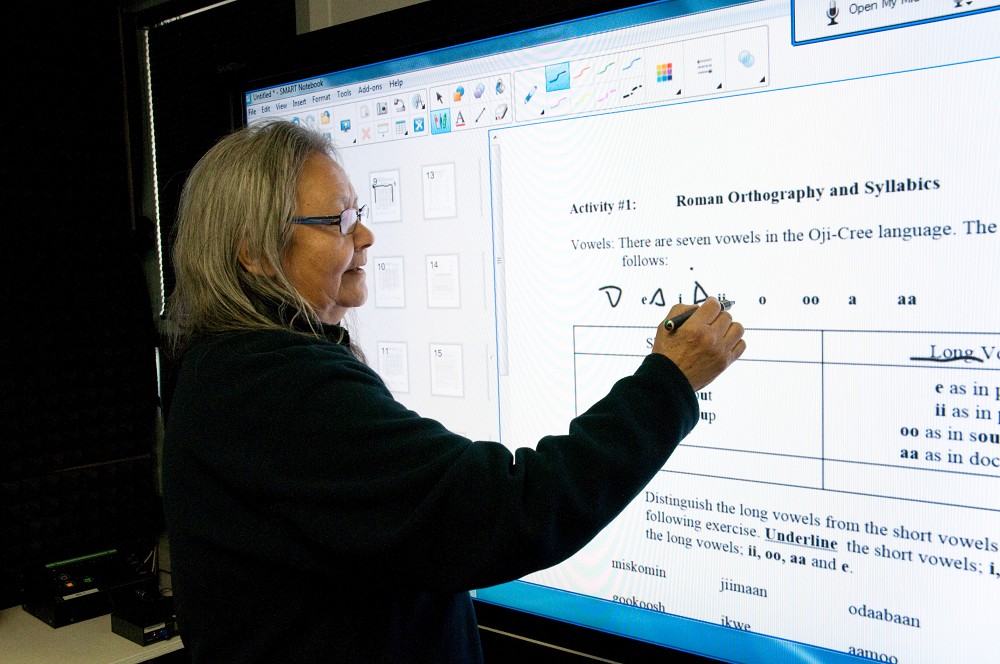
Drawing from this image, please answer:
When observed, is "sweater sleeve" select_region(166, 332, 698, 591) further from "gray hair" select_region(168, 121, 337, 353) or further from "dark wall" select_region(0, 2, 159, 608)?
"dark wall" select_region(0, 2, 159, 608)

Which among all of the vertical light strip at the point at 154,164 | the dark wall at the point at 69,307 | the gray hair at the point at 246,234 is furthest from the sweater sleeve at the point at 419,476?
the vertical light strip at the point at 154,164

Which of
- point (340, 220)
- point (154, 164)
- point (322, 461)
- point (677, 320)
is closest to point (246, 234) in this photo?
point (340, 220)

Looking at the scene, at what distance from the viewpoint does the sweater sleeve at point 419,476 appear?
68cm

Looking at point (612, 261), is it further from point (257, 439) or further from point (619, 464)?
point (257, 439)

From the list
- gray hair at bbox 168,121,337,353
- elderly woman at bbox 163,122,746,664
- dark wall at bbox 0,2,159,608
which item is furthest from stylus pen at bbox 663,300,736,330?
dark wall at bbox 0,2,159,608

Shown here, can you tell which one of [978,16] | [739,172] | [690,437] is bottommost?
[690,437]

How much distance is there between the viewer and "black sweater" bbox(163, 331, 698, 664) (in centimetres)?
69

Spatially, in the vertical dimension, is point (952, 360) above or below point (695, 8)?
below

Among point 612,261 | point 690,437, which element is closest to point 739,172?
point 612,261

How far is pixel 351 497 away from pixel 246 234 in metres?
0.36

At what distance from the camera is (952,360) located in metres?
0.70

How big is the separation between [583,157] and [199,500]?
58 cm

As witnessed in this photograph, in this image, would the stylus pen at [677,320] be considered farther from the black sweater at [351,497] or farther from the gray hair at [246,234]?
the gray hair at [246,234]

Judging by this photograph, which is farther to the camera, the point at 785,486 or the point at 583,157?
the point at 583,157
